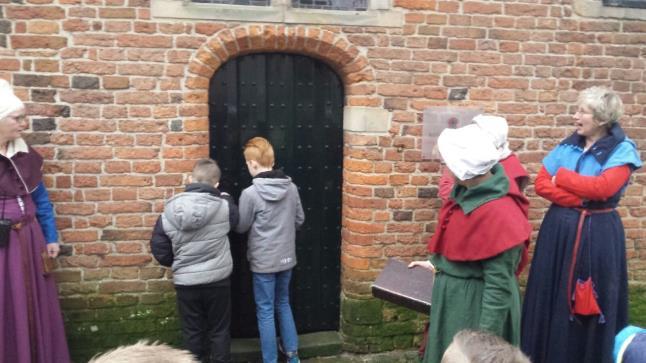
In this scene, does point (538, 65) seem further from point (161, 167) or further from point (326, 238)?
point (161, 167)

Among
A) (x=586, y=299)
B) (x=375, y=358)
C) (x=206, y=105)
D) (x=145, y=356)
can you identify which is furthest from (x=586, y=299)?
(x=145, y=356)

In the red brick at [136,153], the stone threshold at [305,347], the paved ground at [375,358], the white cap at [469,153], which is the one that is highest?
the white cap at [469,153]

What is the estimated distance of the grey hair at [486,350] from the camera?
176cm

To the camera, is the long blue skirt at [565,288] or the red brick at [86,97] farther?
the red brick at [86,97]

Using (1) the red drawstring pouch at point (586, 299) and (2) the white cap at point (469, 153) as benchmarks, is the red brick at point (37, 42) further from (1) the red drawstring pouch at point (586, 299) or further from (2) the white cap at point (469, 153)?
(1) the red drawstring pouch at point (586, 299)

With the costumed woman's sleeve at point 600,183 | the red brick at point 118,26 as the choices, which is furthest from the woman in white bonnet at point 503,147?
the red brick at point 118,26

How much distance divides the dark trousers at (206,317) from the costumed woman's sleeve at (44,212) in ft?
2.85

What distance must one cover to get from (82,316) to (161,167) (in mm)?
1220

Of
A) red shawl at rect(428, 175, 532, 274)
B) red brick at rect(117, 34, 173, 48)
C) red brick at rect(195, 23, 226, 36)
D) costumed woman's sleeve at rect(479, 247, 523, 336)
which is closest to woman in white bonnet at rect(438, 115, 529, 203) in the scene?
red shawl at rect(428, 175, 532, 274)

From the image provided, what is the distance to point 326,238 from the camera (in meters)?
4.74

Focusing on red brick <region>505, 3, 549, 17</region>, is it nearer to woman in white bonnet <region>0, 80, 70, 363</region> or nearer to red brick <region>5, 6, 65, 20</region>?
red brick <region>5, 6, 65, 20</region>

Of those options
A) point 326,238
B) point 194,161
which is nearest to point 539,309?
point 326,238

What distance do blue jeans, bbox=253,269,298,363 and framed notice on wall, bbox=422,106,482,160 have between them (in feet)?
4.63

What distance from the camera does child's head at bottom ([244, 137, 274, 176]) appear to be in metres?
3.94
